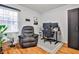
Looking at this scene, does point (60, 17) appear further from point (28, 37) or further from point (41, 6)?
point (28, 37)

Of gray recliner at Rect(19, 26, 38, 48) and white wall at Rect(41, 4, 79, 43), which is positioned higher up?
white wall at Rect(41, 4, 79, 43)

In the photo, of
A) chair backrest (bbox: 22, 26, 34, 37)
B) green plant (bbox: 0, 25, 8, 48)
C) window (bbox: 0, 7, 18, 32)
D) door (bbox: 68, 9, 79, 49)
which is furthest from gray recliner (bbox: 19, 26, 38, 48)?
door (bbox: 68, 9, 79, 49)

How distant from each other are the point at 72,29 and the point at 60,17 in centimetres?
28

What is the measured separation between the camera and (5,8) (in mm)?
1705

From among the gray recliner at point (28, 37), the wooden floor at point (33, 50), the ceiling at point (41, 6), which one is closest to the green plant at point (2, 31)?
the wooden floor at point (33, 50)

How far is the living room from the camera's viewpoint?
1722mm

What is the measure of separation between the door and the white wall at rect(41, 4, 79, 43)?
0.05m

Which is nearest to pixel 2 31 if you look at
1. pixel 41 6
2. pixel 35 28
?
pixel 35 28

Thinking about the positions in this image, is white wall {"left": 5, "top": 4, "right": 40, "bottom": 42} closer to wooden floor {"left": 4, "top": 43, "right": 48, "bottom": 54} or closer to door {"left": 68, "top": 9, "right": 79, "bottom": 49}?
wooden floor {"left": 4, "top": 43, "right": 48, "bottom": 54}

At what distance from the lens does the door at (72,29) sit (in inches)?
67.6

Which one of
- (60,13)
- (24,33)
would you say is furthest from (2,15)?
(60,13)

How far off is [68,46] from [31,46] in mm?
633

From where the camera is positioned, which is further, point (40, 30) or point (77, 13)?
point (40, 30)

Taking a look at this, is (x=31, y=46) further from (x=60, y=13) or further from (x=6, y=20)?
(x=60, y=13)
